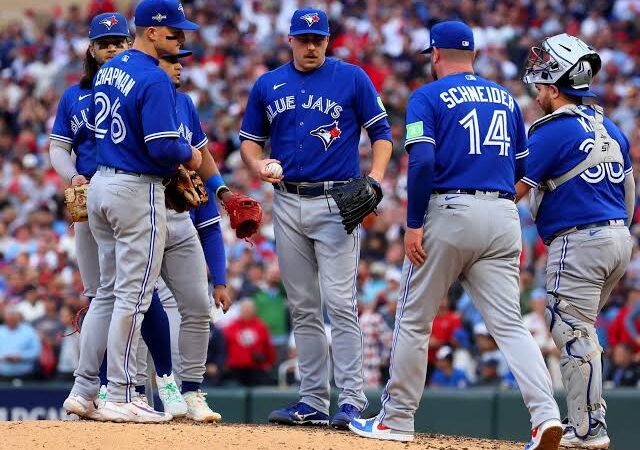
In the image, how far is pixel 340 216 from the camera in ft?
24.0

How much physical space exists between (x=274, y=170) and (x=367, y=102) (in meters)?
0.71

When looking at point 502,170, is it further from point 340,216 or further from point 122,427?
point 122,427

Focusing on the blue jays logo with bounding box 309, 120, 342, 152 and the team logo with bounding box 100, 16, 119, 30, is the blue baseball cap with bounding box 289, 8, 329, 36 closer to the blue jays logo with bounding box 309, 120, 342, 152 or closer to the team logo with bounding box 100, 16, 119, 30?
the blue jays logo with bounding box 309, 120, 342, 152

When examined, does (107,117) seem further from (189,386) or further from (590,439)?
(590,439)

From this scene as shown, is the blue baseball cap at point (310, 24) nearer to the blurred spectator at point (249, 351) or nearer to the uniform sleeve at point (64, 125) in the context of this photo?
the uniform sleeve at point (64, 125)

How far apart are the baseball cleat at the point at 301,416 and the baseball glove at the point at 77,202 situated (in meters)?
1.57

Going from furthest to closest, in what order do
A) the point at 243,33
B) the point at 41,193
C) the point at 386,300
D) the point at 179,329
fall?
the point at 243,33
the point at 41,193
the point at 386,300
the point at 179,329

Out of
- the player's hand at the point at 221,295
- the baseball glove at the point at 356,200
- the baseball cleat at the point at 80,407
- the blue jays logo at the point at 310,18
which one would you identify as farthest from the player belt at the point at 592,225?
the baseball cleat at the point at 80,407

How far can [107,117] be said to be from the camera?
7.01 m

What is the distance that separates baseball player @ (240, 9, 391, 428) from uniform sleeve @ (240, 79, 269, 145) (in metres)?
0.11

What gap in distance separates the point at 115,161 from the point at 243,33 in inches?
572

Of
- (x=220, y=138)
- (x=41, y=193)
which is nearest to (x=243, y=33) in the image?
(x=220, y=138)

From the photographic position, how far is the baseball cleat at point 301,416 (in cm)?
741

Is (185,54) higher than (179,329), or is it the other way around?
(185,54)
